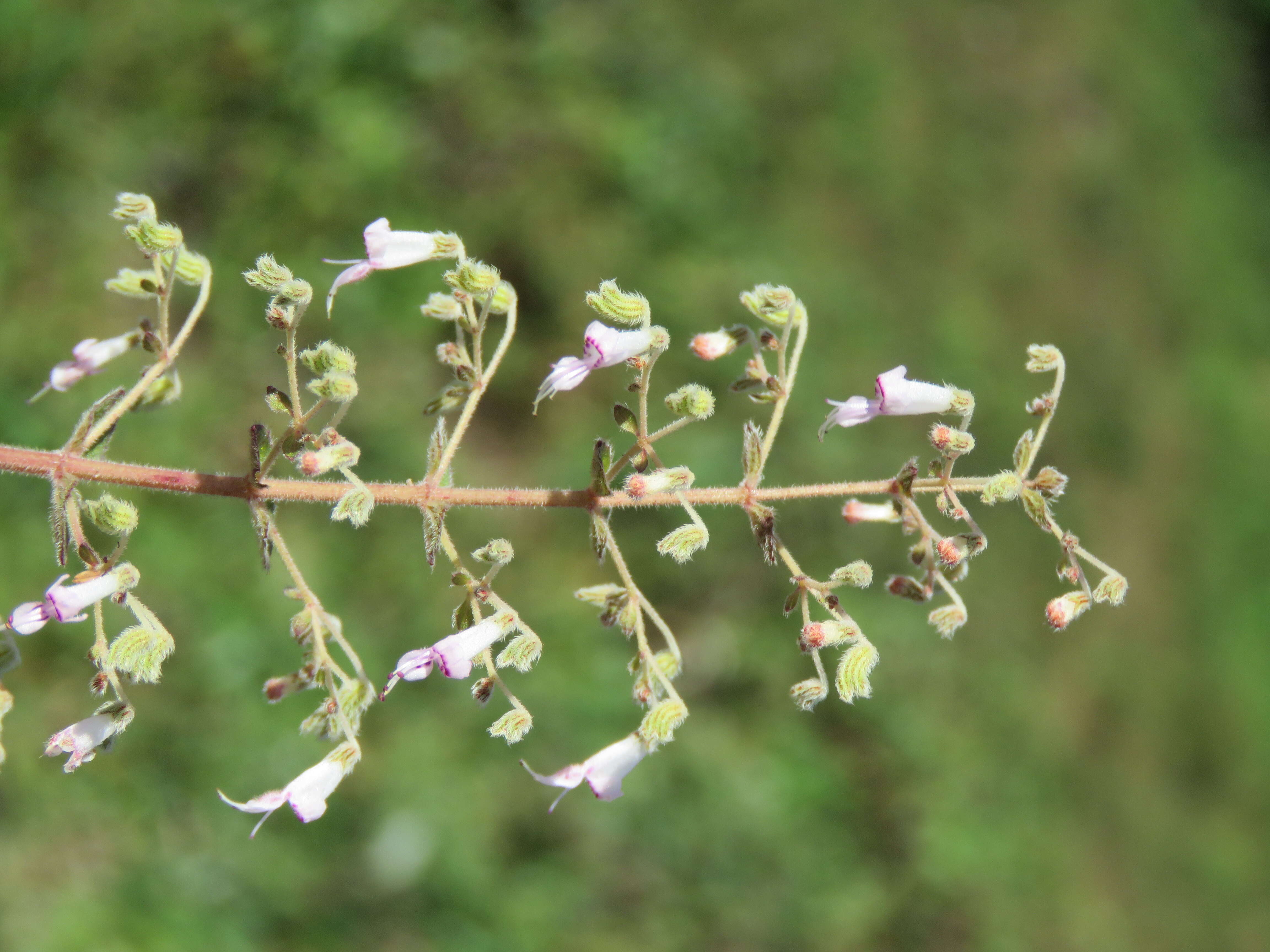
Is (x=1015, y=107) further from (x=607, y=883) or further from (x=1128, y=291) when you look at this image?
(x=607, y=883)

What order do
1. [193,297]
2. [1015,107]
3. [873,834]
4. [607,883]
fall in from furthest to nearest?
[1015,107] < [873,834] < [607,883] < [193,297]

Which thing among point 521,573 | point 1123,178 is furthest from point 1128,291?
point 521,573

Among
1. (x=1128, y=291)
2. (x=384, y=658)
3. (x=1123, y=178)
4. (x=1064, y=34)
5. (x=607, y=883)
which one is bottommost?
(x=607, y=883)

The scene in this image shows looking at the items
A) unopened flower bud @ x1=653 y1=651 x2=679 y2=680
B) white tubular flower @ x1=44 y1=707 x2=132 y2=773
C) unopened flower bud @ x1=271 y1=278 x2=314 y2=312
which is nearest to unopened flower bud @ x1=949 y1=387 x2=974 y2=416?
unopened flower bud @ x1=653 y1=651 x2=679 y2=680

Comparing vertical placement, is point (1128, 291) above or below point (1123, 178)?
below

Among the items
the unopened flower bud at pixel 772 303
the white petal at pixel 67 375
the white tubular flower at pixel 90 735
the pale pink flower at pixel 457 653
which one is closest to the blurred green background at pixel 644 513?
the white petal at pixel 67 375

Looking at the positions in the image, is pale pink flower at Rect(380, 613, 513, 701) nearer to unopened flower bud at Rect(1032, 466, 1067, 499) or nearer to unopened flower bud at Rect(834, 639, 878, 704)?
unopened flower bud at Rect(834, 639, 878, 704)

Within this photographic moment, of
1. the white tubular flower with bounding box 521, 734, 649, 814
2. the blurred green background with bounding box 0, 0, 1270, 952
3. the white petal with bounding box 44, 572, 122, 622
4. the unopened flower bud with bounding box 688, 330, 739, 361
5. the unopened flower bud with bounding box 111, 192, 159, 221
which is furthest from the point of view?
the blurred green background with bounding box 0, 0, 1270, 952
